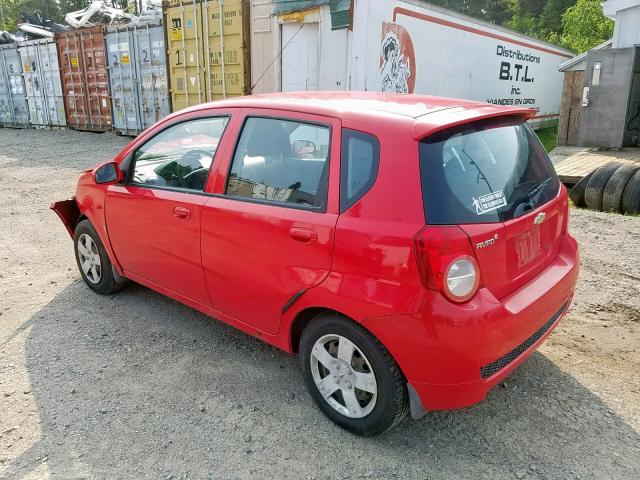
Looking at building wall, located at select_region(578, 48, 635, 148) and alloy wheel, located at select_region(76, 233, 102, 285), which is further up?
building wall, located at select_region(578, 48, 635, 148)

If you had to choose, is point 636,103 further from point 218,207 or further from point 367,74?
point 218,207

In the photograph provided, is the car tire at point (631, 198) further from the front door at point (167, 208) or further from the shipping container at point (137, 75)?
the shipping container at point (137, 75)

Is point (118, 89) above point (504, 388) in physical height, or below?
above

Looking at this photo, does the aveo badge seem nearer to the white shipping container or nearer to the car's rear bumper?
the car's rear bumper

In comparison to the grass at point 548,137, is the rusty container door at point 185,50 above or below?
above

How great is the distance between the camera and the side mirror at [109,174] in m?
3.81

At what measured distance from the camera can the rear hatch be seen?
7.48 ft

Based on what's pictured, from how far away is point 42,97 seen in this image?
725 inches

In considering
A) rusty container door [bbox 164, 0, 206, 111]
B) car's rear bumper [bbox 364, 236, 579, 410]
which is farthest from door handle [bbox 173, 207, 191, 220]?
rusty container door [bbox 164, 0, 206, 111]

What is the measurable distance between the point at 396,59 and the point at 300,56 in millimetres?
2032

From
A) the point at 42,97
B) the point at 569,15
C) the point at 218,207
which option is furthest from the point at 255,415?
the point at 569,15

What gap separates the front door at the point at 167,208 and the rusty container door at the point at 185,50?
9.80 meters

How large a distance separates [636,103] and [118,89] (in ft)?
44.3

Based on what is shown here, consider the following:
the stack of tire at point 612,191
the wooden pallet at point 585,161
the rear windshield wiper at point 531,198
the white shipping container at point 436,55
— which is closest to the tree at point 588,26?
the white shipping container at point 436,55
